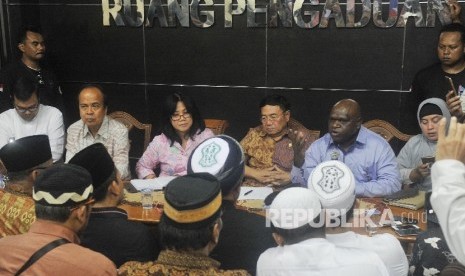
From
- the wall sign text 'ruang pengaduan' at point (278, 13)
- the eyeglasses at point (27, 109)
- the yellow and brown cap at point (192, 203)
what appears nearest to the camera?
the yellow and brown cap at point (192, 203)

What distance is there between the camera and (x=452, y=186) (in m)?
1.53

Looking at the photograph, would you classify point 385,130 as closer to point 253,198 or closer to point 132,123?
point 253,198

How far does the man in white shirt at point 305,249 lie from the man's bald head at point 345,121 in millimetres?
1826

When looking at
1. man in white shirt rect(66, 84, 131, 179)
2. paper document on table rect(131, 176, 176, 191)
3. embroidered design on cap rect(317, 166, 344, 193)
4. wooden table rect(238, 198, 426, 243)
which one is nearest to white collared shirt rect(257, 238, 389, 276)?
embroidered design on cap rect(317, 166, 344, 193)

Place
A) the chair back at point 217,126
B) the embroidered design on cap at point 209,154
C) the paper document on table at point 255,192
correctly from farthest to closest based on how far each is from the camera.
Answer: the chair back at point 217,126, the paper document on table at point 255,192, the embroidered design on cap at point 209,154

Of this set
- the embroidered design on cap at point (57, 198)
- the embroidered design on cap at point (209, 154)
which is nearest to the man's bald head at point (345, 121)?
the embroidered design on cap at point (209, 154)

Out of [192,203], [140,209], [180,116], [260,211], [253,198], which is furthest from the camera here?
[180,116]

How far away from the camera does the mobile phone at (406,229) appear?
3086 mm

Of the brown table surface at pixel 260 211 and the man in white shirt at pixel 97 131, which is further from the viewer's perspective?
the man in white shirt at pixel 97 131

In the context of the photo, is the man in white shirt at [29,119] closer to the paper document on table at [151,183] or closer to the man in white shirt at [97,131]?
the man in white shirt at [97,131]

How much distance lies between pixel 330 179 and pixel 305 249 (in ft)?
2.40

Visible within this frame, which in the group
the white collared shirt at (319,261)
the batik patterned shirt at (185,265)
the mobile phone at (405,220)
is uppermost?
the batik patterned shirt at (185,265)

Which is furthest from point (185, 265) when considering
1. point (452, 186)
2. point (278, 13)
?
point (278, 13)

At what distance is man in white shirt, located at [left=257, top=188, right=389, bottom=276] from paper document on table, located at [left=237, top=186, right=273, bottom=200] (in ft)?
4.72
